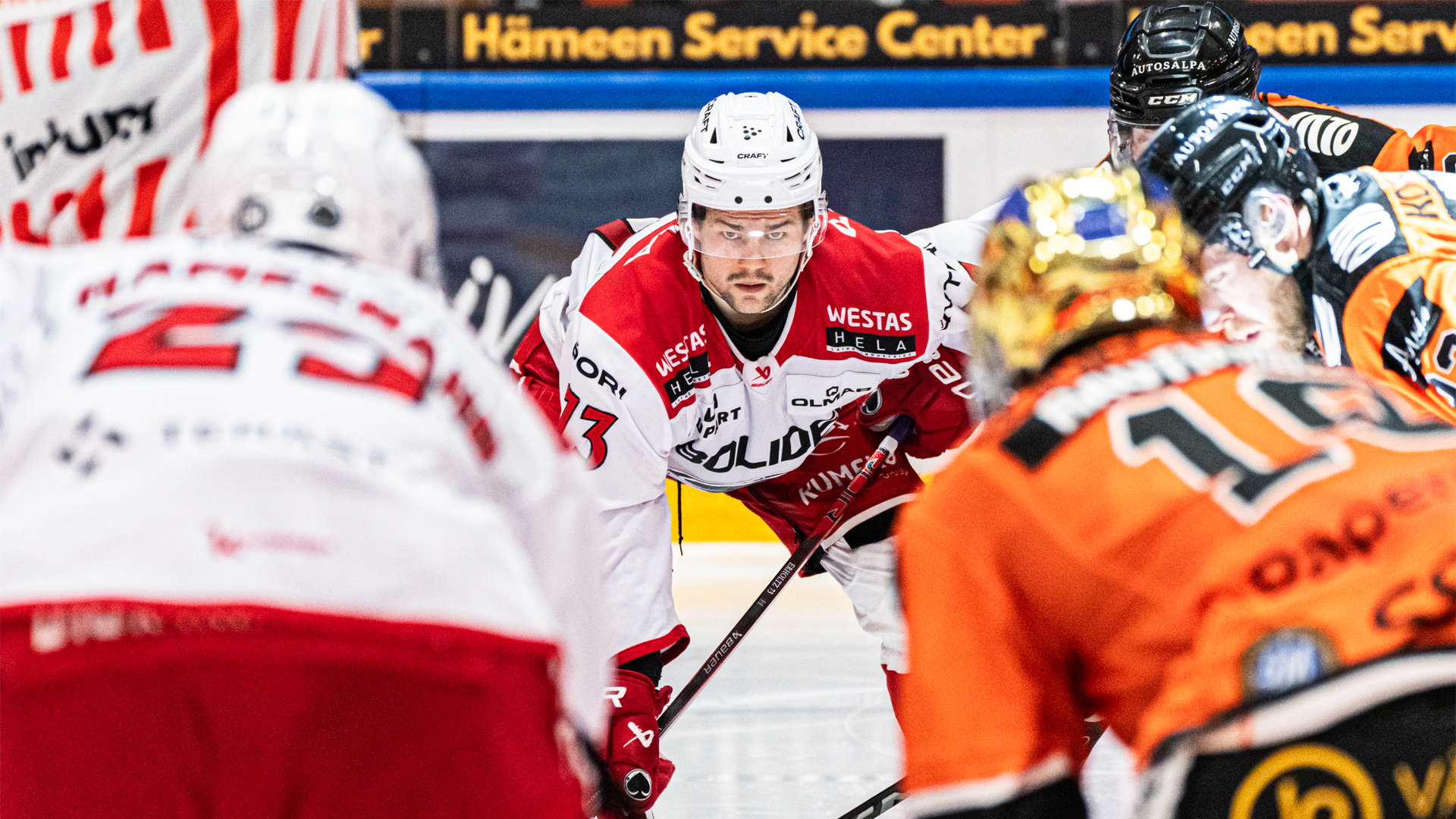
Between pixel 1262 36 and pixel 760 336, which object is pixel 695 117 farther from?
pixel 760 336

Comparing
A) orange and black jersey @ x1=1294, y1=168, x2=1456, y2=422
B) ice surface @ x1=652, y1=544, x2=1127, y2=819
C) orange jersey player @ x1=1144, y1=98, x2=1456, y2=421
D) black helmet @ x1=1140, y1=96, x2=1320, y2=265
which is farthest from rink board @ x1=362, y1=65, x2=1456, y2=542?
black helmet @ x1=1140, y1=96, x2=1320, y2=265

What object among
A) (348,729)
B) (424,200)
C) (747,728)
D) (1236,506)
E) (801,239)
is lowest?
(747,728)

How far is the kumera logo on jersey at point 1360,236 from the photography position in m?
2.38

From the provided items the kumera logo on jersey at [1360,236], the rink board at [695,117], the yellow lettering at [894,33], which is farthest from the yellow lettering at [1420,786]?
the yellow lettering at [894,33]

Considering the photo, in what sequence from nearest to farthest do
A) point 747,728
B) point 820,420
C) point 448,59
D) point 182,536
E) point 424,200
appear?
1. point 182,536
2. point 424,200
3. point 820,420
4. point 747,728
5. point 448,59

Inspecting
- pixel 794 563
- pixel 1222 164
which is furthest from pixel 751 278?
pixel 1222 164

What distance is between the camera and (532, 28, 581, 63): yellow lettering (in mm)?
5488

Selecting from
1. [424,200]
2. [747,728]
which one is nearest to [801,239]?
[747,728]

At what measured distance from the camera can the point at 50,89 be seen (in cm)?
193

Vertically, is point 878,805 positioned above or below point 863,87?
below

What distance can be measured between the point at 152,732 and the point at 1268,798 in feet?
2.47

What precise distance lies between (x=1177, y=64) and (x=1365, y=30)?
2.51 meters

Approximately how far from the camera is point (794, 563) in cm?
348

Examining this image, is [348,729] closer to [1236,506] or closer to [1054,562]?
[1054,562]
